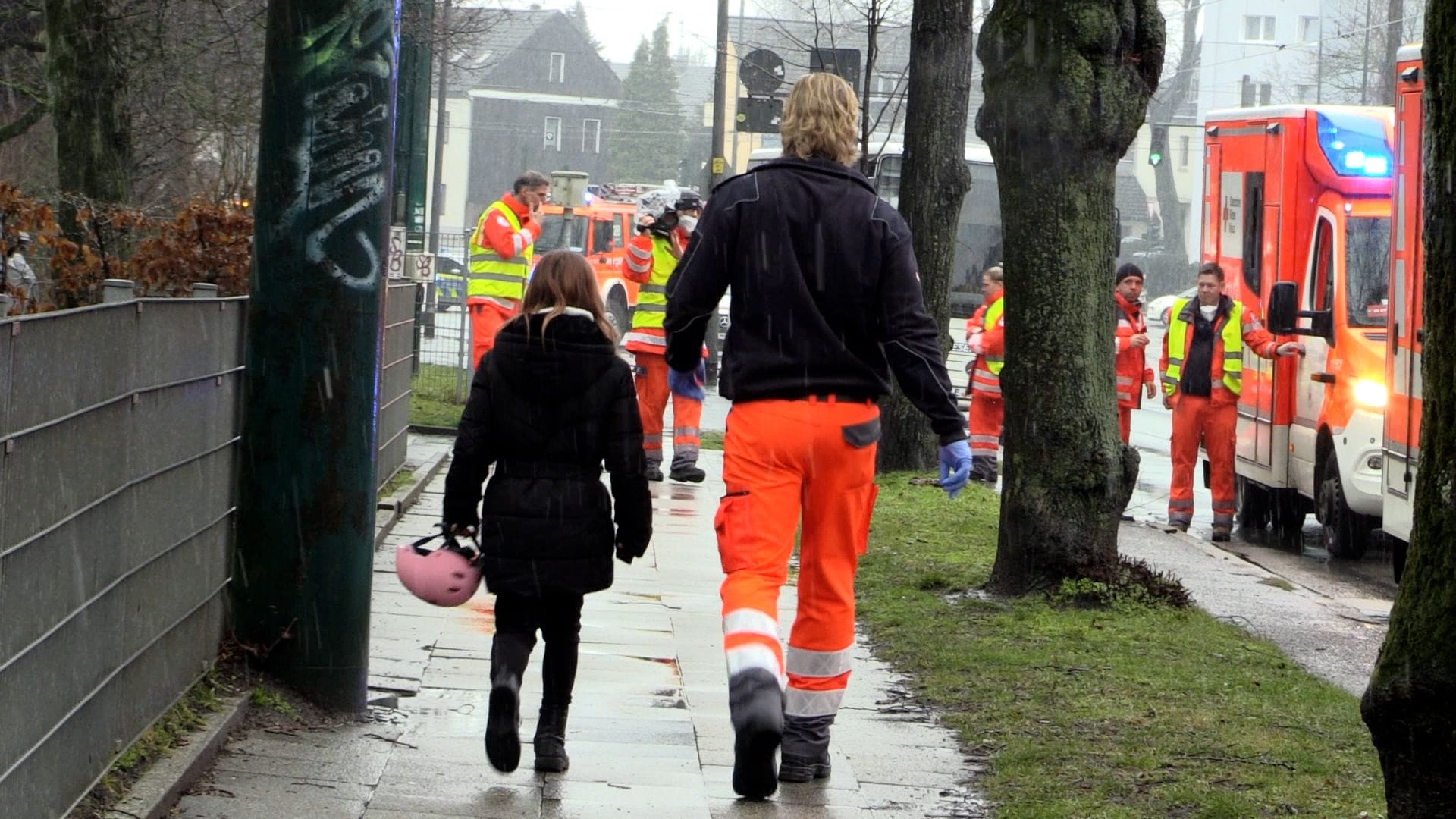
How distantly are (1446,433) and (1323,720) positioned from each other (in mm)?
3044

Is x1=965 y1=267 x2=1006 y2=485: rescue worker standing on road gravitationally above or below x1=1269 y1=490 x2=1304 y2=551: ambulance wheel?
above

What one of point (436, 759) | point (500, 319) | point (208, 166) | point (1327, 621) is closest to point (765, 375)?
point (436, 759)

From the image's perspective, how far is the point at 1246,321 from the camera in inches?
560

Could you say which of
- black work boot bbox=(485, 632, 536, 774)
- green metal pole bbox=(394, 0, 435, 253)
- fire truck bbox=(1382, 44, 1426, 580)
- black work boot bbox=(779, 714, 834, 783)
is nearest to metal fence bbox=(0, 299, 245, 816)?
black work boot bbox=(485, 632, 536, 774)

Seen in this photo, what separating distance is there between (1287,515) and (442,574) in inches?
409

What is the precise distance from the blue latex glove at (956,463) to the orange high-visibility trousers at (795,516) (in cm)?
36

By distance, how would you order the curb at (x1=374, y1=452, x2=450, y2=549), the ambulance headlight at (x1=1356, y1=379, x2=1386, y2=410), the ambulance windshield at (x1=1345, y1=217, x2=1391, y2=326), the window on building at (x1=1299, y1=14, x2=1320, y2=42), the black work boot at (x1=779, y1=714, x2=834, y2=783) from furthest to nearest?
the window on building at (x1=1299, y1=14, x2=1320, y2=42) < the ambulance windshield at (x1=1345, y1=217, x2=1391, y2=326) < the ambulance headlight at (x1=1356, y1=379, x2=1386, y2=410) < the curb at (x1=374, y1=452, x2=450, y2=549) < the black work boot at (x1=779, y1=714, x2=834, y2=783)

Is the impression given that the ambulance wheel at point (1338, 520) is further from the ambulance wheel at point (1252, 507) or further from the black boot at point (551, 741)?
the black boot at point (551, 741)

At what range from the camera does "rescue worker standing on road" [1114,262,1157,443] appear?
50.0 feet

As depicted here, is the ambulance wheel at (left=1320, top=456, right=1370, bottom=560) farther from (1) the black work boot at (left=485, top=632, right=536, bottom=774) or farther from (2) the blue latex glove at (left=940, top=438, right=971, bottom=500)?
(1) the black work boot at (left=485, top=632, right=536, bottom=774)

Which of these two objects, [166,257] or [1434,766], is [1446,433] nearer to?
[1434,766]

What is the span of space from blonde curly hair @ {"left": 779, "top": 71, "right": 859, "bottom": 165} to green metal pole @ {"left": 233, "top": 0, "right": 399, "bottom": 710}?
1.24m

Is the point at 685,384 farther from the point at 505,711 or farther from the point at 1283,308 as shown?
the point at 1283,308

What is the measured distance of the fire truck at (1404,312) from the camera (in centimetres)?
1062
